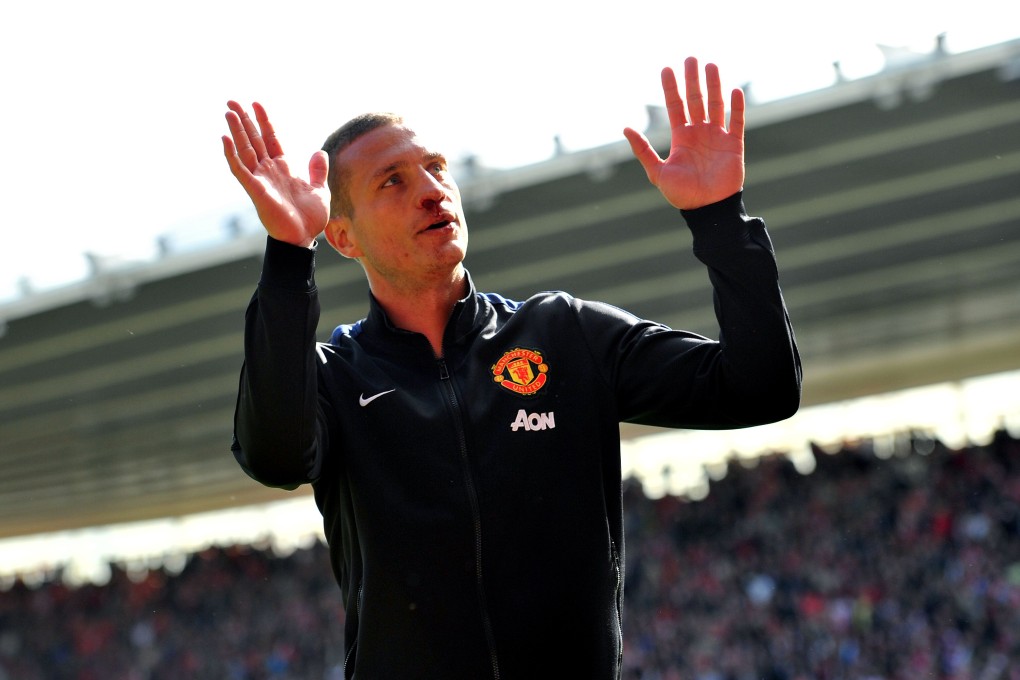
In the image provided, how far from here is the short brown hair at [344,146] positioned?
2824mm

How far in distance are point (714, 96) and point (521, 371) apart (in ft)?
2.17

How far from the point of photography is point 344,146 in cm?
285

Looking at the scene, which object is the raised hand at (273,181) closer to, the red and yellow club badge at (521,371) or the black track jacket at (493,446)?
the black track jacket at (493,446)

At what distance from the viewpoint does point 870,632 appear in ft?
54.5

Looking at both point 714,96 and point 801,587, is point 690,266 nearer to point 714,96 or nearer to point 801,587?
point 801,587

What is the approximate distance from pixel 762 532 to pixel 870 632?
3.49m

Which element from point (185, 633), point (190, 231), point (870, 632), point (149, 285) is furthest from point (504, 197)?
point (185, 633)

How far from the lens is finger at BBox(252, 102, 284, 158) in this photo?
2590 millimetres

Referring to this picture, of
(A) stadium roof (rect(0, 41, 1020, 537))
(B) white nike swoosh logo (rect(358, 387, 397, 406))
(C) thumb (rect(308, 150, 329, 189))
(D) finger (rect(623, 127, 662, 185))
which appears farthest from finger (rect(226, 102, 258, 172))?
(A) stadium roof (rect(0, 41, 1020, 537))

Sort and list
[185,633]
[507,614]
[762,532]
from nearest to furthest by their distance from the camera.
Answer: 1. [507,614]
2. [762,532]
3. [185,633]

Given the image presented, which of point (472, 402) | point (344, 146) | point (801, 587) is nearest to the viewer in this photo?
point (472, 402)

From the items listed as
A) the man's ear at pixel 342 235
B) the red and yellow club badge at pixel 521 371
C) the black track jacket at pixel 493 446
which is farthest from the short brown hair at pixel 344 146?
the red and yellow club badge at pixel 521 371

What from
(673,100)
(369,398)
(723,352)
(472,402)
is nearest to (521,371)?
(472,402)

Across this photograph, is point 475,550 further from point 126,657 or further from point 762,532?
point 126,657
